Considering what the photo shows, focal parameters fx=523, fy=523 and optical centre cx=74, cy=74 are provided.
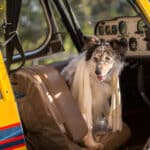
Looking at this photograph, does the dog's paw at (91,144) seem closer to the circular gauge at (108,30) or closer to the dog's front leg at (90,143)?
the dog's front leg at (90,143)

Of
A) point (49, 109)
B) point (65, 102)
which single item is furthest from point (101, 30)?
point (49, 109)

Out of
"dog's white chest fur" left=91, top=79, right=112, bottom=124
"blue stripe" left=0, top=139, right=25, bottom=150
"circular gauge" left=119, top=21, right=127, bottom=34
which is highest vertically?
"circular gauge" left=119, top=21, right=127, bottom=34

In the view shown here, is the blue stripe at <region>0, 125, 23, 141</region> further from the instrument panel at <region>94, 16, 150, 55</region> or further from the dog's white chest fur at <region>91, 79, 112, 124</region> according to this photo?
the instrument panel at <region>94, 16, 150, 55</region>

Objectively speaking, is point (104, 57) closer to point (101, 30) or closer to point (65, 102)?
point (65, 102)

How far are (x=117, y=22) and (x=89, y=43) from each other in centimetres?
51

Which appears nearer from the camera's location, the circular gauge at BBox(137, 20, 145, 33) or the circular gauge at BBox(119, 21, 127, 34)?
the circular gauge at BBox(137, 20, 145, 33)

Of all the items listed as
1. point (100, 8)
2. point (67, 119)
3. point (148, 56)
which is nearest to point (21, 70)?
point (67, 119)

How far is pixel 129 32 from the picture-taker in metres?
4.68

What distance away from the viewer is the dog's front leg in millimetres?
3926

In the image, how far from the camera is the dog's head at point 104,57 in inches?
161

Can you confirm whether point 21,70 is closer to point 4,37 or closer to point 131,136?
point 4,37

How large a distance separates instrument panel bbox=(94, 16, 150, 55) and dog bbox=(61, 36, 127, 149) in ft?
0.86

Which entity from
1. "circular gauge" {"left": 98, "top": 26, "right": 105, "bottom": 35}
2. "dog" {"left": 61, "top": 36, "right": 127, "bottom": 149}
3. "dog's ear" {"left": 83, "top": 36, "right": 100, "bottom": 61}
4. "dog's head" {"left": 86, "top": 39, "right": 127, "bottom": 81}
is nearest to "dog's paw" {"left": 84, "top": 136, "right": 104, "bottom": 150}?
"dog" {"left": 61, "top": 36, "right": 127, "bottom": 149}

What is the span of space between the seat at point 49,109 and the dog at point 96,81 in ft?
0.76
